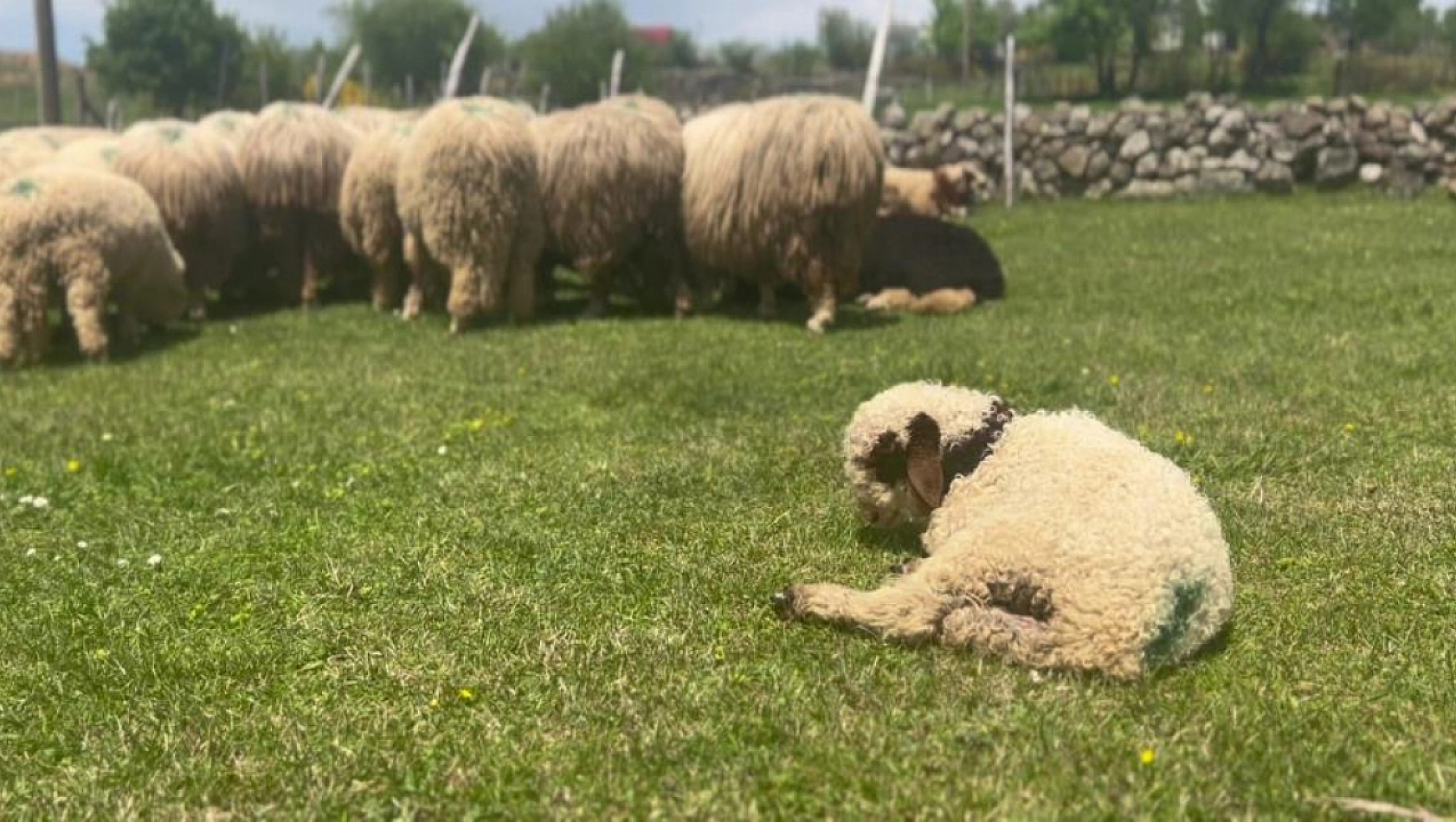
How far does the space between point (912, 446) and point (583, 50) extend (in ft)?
139

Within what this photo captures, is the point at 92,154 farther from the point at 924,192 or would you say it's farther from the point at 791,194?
the point at 924,192

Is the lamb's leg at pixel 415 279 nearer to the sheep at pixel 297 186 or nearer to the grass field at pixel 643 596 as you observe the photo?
the sheep at pixel 297 186

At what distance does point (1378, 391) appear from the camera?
593 centimetres

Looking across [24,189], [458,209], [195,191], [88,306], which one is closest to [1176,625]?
[458,209]

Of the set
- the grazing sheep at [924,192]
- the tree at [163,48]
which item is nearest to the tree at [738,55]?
the tree at [163,48]

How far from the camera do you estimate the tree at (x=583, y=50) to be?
124 ft

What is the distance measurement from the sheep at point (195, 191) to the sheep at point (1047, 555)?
8.14 metres

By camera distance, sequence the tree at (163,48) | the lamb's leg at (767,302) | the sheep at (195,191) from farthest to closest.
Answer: the tree at (163,48) < the sheep at (195,191) < the lamb's leg at (767,302)

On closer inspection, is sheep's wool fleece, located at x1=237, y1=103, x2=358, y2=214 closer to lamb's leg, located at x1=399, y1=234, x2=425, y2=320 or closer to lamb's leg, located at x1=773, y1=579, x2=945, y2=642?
lamb's leg, located at x1=399, y1=234, x2=425, y2=320

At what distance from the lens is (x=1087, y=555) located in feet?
9.68

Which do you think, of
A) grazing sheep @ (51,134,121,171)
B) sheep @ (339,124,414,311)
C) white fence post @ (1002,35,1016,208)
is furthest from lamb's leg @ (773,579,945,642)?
white fence post @ (1002,35,1016,208)

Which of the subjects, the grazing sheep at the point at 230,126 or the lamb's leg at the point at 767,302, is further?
the grazing sheep at the point at 230,126

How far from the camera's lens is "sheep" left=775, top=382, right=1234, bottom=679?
291 cm

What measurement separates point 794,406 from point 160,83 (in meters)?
44.1
